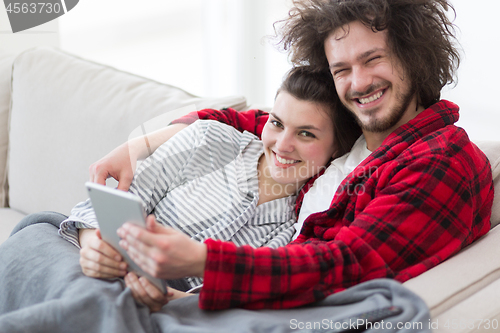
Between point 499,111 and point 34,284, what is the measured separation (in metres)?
1.75

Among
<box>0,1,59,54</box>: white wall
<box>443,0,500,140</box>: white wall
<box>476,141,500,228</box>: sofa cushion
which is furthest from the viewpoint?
<box>0,1,59,54</box>: white wall

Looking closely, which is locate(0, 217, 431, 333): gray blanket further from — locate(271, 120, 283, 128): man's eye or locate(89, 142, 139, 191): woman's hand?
locate(271, 120, 283, 128): man's eye

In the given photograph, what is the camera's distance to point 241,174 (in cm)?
133

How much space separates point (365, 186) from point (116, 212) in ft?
1.79

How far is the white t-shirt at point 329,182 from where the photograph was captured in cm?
122

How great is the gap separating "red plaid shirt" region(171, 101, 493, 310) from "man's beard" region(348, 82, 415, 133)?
0.11 meters

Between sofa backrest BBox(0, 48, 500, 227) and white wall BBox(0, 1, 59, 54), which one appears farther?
white wall BBox(0, 1, 59, 54)

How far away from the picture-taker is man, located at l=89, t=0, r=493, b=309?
2.80ft

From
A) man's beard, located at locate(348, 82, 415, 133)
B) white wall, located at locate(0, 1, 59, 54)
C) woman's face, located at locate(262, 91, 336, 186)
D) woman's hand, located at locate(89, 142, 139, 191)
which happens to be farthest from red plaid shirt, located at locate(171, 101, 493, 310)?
white wall, located at locate(0, 1, 59, 54)

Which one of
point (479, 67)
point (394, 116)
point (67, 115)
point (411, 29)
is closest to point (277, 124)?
point (394, 116)


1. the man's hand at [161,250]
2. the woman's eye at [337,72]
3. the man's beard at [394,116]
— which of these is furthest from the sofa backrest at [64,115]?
the man's hand at [161,250]

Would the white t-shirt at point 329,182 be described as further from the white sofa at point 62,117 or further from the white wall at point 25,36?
the white wall at point 25,36

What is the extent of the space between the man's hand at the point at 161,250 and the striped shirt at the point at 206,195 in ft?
1.10

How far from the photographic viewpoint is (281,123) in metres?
1.32
